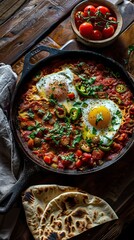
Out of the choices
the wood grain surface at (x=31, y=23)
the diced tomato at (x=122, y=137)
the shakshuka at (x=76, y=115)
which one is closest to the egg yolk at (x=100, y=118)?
the shakshuka at (x=76, y=115)

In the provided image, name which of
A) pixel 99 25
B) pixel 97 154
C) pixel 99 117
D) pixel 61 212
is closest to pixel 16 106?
pixel 99 117

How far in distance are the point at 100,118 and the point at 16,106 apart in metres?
1.06

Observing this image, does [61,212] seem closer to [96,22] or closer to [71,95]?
[71,95]

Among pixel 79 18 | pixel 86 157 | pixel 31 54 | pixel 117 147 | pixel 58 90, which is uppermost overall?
pixel 31 54

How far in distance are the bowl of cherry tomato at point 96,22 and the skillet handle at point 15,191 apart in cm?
194

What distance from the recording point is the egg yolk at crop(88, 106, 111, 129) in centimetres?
603

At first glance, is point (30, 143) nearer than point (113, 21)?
Yes

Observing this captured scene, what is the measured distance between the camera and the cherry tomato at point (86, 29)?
629 cm

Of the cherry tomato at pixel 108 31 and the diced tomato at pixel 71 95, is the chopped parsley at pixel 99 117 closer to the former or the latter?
the diced tomato at pixel 71 95

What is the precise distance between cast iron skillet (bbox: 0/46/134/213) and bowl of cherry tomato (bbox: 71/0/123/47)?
0.94 ft

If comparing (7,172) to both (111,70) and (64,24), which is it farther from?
(64,24)

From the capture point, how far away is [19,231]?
5656 millimetres

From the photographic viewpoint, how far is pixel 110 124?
19.9 feet

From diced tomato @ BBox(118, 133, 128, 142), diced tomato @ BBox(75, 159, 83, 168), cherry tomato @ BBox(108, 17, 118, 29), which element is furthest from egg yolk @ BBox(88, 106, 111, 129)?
cherry tomato @ BBox(108, 17, 118, 29)
